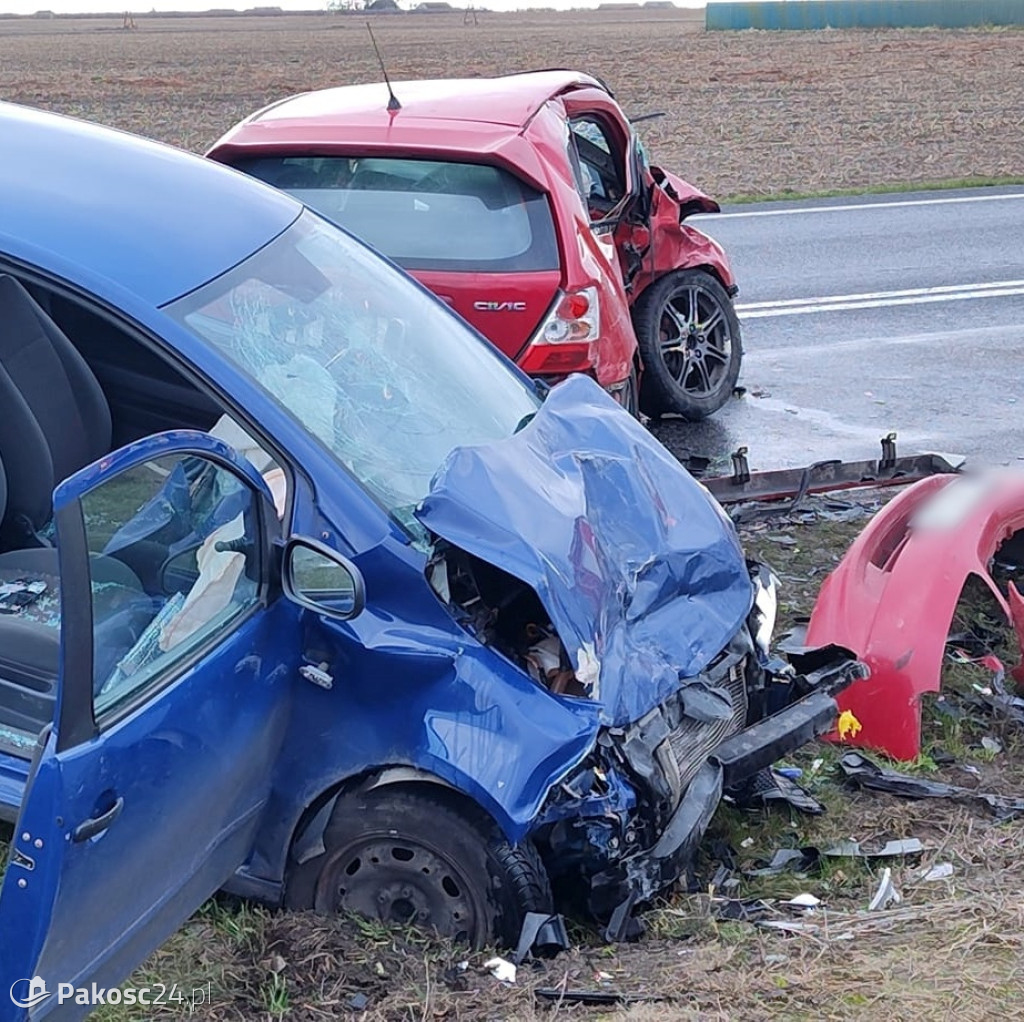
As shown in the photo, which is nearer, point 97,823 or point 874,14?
point 97,823

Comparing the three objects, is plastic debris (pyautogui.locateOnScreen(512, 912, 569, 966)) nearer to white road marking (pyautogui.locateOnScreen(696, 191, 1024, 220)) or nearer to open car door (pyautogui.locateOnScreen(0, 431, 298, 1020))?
open car door (pyautogui.locateOnScreen(0, 431, 298, 1020))

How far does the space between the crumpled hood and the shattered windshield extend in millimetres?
A: 155

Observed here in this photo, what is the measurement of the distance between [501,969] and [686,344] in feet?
18.1

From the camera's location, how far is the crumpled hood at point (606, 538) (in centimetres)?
337

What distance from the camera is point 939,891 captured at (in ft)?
11.9

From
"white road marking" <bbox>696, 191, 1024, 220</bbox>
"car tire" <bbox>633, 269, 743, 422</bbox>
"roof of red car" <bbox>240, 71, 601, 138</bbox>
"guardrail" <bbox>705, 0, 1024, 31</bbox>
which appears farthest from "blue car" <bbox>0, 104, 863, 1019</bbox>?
"guardrail" <bbox>705, 0, 1024, 31</bbox>

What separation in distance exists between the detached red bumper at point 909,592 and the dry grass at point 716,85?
12.5 metres

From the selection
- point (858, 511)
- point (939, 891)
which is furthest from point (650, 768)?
point (858, 511)

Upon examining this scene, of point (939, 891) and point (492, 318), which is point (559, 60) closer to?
point (492, 318)

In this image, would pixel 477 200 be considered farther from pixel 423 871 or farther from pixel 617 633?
pixel 423 871

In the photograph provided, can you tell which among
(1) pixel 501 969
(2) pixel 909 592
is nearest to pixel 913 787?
(2) pixel 909 592

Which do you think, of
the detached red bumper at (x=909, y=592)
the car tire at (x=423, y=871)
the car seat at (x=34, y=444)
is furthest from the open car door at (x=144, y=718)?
the detached red bumper at (x=909, y=592)

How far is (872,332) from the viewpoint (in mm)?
10219

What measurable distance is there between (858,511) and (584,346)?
1574 millimetres
